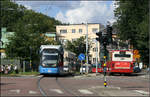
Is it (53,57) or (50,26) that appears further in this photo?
(50,26)

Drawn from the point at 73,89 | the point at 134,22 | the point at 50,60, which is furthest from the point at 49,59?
the point at 134,22

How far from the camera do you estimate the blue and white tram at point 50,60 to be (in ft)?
131

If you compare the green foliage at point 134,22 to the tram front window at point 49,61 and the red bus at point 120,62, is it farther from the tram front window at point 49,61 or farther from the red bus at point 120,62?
the tram front window at point 49,61

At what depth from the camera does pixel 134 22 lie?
2210 inches

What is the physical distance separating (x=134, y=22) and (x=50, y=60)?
67.1ft

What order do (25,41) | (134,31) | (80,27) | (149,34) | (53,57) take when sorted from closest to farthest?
(53,57) < (149,34) < (134,31) < (25,41) < (80,27)

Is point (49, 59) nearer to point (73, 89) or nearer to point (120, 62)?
point (120, 62)

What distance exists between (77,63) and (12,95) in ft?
178

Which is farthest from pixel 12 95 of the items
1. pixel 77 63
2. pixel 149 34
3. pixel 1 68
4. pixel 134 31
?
pixel 77 63

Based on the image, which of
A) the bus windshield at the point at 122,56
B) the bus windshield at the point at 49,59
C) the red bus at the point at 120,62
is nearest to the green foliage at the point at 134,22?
the bus windshield at the point at 122,56

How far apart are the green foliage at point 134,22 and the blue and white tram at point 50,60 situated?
603 inches

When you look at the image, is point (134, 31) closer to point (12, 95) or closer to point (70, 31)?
point (12, 95)

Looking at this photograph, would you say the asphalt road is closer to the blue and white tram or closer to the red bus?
the blue and white tram

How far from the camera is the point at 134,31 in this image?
56500mm
